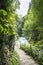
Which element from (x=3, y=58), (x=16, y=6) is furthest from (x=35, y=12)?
(x=3, y=58)

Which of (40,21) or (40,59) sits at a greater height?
(40,21)

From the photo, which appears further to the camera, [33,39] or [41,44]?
[33,39]

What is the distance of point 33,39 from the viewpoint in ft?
57.5

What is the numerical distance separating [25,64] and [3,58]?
201 inches

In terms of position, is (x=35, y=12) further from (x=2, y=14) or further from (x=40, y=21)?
(x=2, y=14)

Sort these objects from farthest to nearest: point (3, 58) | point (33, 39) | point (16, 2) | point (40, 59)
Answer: point (33, 39)
point (40, 59)
point (16, 2)
point (3, 58)

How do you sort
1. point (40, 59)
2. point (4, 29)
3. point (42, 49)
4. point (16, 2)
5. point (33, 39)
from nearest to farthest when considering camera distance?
1. point (4, 29)
2. point (16, 2)
3. point (40, 59)
4. point (42, 49)
5. point (33, 39)

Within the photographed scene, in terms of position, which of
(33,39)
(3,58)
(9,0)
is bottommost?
(33,39)

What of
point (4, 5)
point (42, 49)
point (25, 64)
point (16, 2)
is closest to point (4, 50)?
point (4, 5)

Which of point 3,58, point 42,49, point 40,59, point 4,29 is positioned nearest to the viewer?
point 4,29

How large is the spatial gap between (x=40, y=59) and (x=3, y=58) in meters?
5.19

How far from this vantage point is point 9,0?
24.6 ft

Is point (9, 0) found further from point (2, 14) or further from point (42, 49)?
point (42, 49)

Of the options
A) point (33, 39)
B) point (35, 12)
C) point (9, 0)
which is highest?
point (9, 0)
